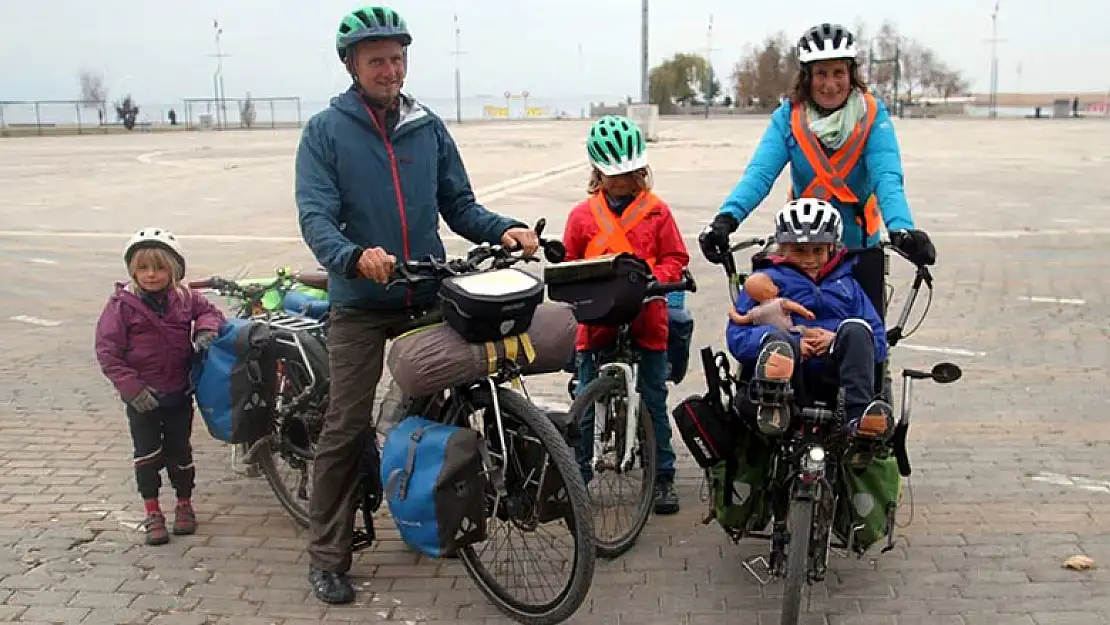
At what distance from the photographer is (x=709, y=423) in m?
3.80

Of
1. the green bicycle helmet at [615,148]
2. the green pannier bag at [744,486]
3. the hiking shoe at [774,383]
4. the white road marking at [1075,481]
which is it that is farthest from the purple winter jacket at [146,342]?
the white road marking at [1075,481]

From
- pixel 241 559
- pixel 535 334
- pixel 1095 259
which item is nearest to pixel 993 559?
pixel 535 334

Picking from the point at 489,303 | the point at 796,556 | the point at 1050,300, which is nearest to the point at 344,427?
the point at 489,303

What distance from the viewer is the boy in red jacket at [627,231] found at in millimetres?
4422

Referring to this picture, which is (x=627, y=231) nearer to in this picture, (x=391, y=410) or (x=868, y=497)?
(x=391, y=410)

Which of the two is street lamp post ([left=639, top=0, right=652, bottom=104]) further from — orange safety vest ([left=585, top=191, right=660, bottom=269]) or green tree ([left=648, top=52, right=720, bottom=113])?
green tree ([left=648, top=52, right=720, bottom=113])

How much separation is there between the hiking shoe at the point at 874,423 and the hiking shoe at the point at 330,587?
1.98m

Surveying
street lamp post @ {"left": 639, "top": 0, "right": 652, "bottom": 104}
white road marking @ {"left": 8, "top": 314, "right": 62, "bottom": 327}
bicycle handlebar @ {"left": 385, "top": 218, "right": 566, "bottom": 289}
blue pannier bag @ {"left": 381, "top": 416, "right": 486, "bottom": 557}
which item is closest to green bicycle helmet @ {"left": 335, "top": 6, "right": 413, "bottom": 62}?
bicycle handlebar @ {"left": 385, "top": 218, "right": 566, "bottom": 289}

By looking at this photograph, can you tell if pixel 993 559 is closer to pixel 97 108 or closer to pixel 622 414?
pixel 622 414

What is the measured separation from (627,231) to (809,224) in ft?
3.12

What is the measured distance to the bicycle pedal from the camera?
4152mm

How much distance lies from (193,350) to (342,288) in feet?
3.83

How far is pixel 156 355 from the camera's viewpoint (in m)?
4.60

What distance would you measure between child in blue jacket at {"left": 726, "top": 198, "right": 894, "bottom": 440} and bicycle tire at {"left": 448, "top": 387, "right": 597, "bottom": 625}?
2.17 ft
